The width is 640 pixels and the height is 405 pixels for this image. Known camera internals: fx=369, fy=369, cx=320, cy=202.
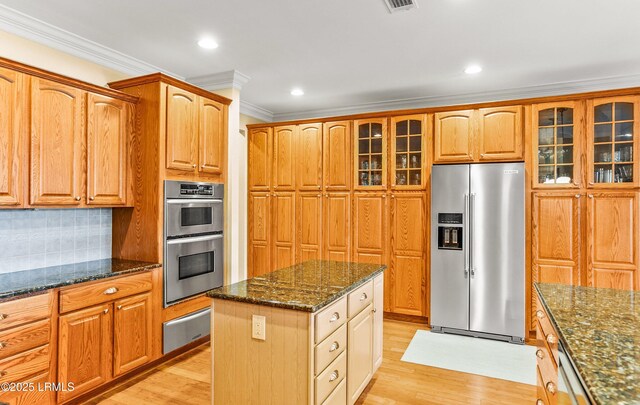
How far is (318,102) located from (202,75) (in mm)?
1717

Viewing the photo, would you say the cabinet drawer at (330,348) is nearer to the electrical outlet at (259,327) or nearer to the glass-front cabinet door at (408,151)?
the electrical outlet at (259,327)

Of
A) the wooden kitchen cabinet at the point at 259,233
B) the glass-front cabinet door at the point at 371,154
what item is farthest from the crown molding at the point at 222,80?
the wooden kitchen cabinet at the point at 259,233

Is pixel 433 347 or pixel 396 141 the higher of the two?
pixel 396 141

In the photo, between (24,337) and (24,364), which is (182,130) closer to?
(24,337)

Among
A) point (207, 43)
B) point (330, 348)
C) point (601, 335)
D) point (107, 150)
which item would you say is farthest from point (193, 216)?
point (601, 335)

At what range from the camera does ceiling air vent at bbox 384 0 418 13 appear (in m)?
2.56

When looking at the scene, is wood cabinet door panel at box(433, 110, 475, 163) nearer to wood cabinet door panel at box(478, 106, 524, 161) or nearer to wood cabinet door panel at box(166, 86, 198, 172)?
wood cabinet door panel at box(478, 106, 524, 161)

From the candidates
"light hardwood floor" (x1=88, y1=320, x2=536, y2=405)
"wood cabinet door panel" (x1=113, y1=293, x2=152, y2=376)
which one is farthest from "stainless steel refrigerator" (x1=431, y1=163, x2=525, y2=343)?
"wood cabinet door panel" (x1=113, y1=293, x2=152, y2=376)

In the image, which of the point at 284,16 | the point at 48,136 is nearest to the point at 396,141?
the point at 284,16

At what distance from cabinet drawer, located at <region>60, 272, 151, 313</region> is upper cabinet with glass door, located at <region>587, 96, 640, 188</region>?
14.2ft

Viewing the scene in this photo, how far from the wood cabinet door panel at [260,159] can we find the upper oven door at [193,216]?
4.66 ft

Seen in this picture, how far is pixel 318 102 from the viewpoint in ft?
17.3

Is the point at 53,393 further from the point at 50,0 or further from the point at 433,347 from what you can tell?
the point at 433,347

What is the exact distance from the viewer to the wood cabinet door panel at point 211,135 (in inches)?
141
